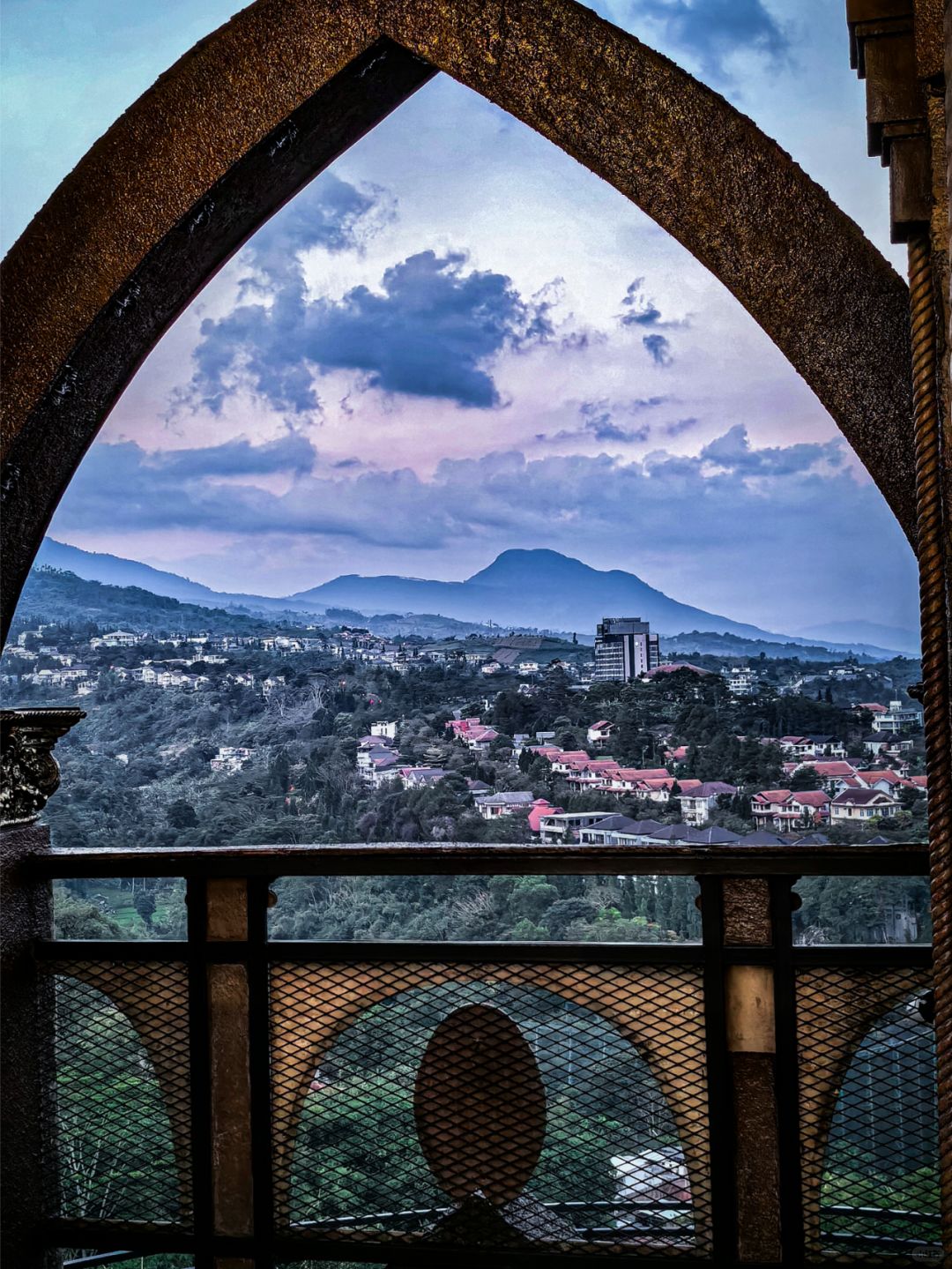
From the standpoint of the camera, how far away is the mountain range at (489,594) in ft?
14.9

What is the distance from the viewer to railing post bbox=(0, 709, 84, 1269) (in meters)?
1.72

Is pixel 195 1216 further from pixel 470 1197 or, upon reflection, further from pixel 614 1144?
pixel 614 1144

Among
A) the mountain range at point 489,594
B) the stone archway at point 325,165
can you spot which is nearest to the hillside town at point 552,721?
the mountain range at point 489,594

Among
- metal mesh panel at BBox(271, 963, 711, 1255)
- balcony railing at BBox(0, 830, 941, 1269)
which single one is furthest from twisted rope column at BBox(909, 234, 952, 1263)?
metal mesh panel at BBox(271, 963, 711, 1255)

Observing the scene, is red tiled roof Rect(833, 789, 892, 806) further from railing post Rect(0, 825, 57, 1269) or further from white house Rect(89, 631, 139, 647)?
white house Rect(89, 631, 139, 647)

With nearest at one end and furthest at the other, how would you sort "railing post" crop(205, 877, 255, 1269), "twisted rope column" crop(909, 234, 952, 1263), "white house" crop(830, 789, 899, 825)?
"twisted rope column" crop(909, 234, 952, 1263) < "railing post" crop(205, 877, 255, 1269) < "white house" crop(830, 789, 899, 825)

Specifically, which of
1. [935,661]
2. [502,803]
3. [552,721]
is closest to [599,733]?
[552,721]

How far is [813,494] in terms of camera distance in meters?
4.65

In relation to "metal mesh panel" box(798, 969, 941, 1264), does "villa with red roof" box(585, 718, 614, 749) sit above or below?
above

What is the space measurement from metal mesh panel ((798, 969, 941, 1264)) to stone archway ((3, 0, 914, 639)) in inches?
31.3

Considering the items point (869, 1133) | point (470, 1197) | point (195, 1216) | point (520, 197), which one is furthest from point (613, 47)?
point (520, 197)

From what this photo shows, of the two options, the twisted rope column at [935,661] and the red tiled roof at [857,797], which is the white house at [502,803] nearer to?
the red tiled roof at [857,797]

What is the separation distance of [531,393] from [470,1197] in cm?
421

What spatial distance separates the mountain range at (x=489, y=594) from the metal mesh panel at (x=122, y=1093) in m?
2.82
